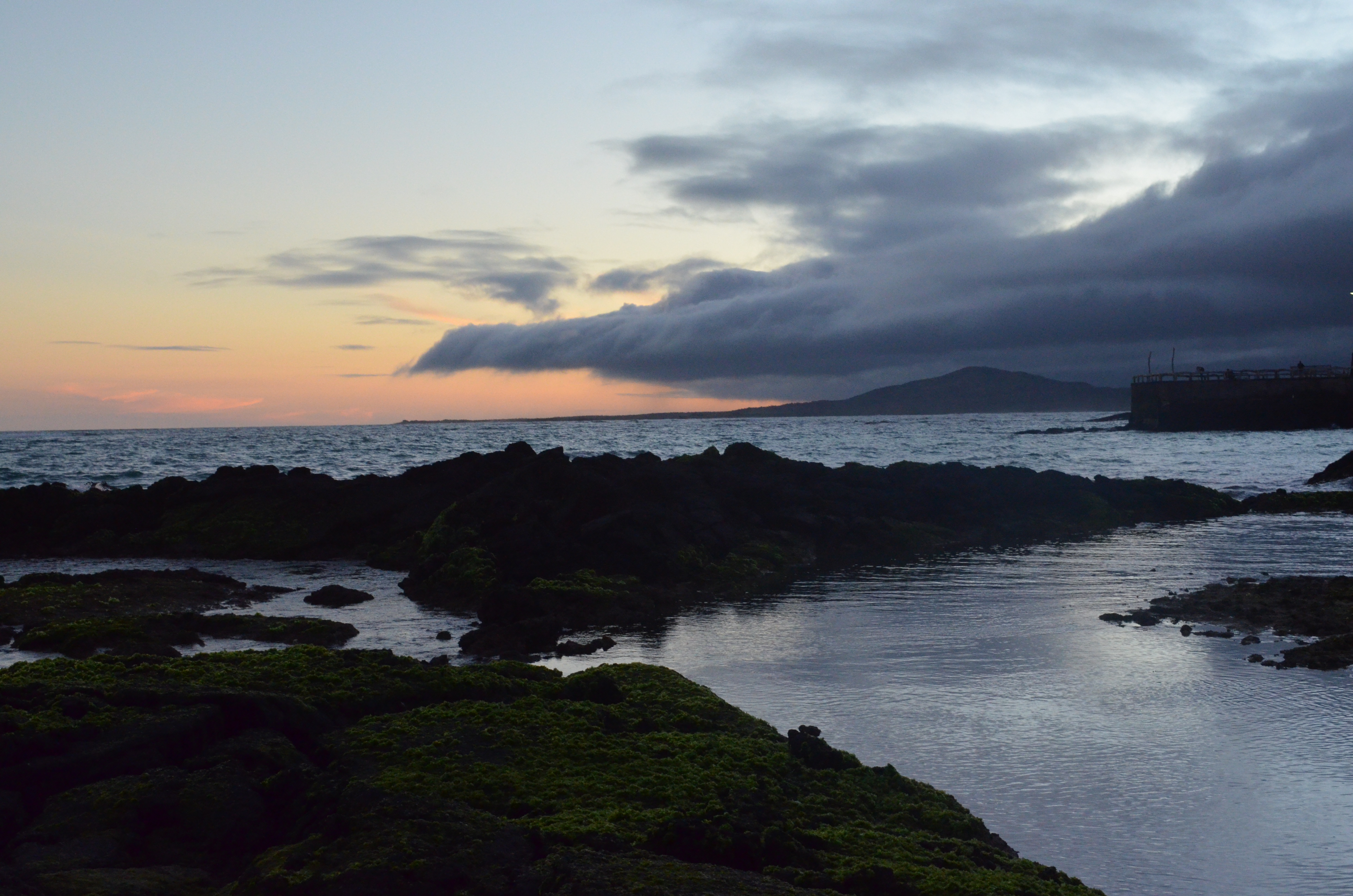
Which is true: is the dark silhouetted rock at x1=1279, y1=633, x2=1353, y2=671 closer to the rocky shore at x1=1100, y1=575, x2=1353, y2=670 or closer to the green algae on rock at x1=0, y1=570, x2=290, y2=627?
the rocky shore at x1=1100, y1=575, x2=1353, y2=670

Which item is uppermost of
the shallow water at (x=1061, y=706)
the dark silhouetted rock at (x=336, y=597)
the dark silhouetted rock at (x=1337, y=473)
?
the dark silhouetted rock at (x=1337, y=473)

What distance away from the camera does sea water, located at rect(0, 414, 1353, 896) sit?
601 cm

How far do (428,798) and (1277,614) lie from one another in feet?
37.4

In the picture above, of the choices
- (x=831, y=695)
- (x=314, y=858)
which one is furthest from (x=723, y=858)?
(x=831, y=695)

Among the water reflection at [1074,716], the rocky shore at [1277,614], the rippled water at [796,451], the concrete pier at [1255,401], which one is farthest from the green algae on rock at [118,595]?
the concrete pier at [1255,401]

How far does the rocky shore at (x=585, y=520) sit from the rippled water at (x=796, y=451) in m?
16.4

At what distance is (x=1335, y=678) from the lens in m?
9.49

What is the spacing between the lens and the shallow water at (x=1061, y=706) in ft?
19.4

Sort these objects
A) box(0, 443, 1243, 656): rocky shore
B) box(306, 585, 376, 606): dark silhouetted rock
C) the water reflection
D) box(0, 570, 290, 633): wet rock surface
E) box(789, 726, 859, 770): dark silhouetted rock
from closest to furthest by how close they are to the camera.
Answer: the water reflection → box(789, 726, 859, 770): dark silhouetted rock → box(0, 570, 290, 633): wet rock surface → box(306, 585, 376, 606): dark silhouetted rock → box(0, 443, 1243, 656): rocky shore

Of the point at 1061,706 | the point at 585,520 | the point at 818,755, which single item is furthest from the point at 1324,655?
the point at 585,520

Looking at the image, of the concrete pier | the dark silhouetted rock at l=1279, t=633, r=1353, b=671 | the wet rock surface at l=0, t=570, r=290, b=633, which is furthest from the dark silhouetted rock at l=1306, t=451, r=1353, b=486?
the concrete pier

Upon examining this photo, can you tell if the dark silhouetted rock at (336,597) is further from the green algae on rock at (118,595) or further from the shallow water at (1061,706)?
the green algae on rock at (118,595)

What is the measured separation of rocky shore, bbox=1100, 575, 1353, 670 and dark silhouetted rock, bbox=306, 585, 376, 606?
413 inches

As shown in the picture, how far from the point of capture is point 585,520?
1895cm
